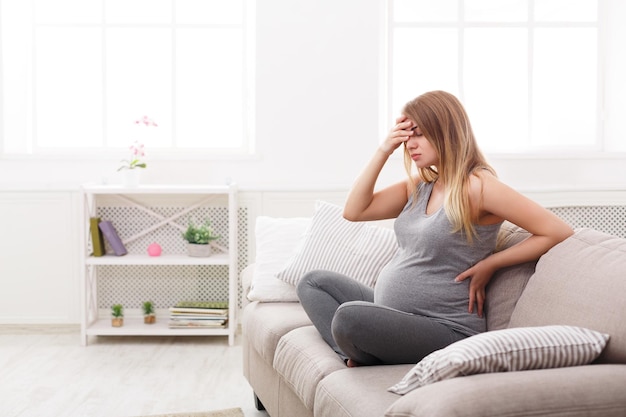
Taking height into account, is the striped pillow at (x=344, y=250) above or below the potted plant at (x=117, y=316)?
above

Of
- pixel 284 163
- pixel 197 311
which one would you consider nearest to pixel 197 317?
pixel 197 311

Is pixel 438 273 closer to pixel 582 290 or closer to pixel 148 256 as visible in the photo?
pixel 582 290

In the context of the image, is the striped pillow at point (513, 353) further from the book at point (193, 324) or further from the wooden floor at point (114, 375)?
the book at point (193, 324)

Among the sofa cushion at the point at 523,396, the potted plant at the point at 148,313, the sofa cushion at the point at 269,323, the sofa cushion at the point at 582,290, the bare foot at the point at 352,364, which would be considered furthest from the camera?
the potted plant at the point at 148,313

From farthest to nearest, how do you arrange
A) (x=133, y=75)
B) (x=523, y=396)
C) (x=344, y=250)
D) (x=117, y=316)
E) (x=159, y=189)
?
(x=133, y=75), (x=117, y=316), (x=159, y=189), (x=344, y=250), (x=523, y=396)

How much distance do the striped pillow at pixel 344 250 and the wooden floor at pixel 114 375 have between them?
59 cm

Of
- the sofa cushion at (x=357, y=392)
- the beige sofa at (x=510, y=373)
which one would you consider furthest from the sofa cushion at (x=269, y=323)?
the sofa cushion at (x=357, y=392)

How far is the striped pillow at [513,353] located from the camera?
177cm

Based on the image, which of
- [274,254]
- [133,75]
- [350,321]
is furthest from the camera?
[133,75]

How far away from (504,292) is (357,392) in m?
0.59

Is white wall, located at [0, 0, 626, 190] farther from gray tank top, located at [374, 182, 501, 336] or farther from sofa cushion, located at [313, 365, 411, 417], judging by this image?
sofa cushion, located at [313, 365, 411, 417]

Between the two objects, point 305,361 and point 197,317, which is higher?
Result: point 305,361

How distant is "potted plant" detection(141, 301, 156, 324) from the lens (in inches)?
183

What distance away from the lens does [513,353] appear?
1801 millimetres
